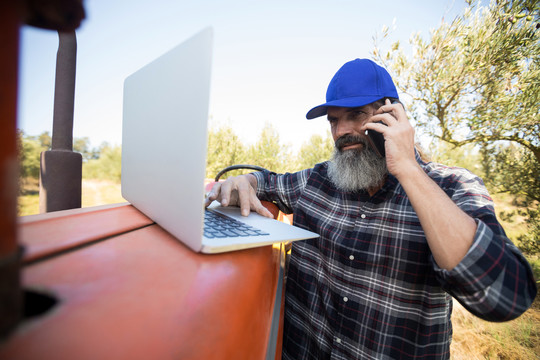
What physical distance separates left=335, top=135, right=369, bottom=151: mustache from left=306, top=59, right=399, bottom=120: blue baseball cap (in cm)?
23

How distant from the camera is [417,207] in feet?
3.16

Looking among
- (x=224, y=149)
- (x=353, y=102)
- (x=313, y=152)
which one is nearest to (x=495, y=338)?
(x=353, y=102)

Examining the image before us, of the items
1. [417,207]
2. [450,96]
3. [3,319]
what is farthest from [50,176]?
[450,96]

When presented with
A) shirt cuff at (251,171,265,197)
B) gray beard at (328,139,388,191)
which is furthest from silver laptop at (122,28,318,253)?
shirt cuff at (251,171,265,197)

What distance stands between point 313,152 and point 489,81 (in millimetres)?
16863

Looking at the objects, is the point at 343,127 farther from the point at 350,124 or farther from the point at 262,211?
the point at 262,211

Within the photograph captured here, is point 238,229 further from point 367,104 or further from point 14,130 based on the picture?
point 367,104

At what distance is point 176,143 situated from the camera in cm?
59

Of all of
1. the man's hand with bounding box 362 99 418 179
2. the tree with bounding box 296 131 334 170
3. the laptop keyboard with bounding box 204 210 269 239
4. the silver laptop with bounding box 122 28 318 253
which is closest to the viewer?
the silver laptop with bounding box 122 28 318 253

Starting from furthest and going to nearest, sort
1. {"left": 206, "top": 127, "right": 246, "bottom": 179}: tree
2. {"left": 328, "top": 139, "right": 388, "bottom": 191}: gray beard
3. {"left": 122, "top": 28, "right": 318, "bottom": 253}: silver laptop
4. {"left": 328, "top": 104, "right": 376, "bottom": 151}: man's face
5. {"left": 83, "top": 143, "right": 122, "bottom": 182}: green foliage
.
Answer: {"left": 206, "top": 127, "right": 246, "bottom": 179}: tree, {"left": 83, "top": 143, "right": 122, "bottom": 182}: green foliage, {"left": 328, "top": 104, "right": 376, "bottom": 151}: man's face, {"left": 328, "top": 139, "right": 388, "bottom": 191}: gray beard, {"left": 122, "top": 28, "right": 318, "bottom": 253}: silver laptop

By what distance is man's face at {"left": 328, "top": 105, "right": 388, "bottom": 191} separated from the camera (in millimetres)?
1521

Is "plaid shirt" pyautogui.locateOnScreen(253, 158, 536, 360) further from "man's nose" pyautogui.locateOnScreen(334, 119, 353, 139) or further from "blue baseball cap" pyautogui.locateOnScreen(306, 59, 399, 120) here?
"blue baseball cap" pyautogui.locateOnScreen(306, 59, 399, 120)

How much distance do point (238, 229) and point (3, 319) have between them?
627mm

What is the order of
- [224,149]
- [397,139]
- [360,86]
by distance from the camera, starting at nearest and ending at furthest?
[397,139] < [360,86] < [224,149]
